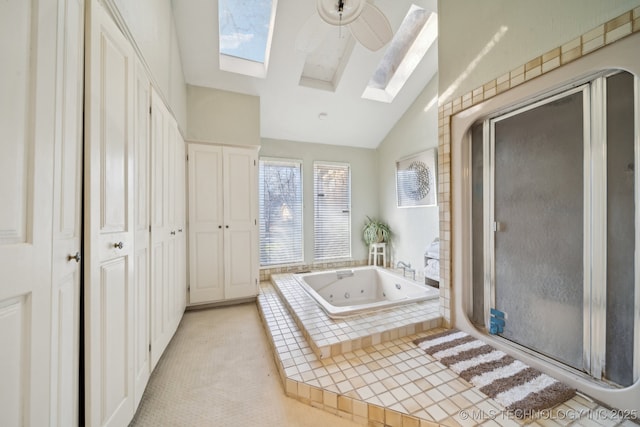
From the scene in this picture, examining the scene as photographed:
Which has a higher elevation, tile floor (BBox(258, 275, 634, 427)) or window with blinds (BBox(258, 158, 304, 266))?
window with blinds (BBox(258, 158, 304, 266))

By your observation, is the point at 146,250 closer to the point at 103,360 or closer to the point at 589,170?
the point at 103,360

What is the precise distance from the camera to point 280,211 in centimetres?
356

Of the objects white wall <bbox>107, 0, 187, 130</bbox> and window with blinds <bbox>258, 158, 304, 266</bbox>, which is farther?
window with blinds <bbox>258, 158, 304, 266</bbox>

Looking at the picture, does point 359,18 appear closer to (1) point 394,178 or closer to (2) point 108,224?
(2) point 108,224

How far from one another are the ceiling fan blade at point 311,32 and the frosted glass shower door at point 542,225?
1406 millimetres

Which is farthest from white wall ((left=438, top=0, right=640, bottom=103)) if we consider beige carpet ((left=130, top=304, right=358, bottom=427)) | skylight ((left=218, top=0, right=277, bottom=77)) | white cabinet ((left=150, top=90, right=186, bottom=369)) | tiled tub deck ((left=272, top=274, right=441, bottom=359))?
beige carpet ((left=130, top=304, right=358, bottom=427))

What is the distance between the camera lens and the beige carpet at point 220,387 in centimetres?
125

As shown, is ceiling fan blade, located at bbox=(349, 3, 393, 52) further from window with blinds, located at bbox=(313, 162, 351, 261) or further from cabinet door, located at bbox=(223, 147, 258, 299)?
window with blinds, located at bbox=(313, 162, 351, 261)

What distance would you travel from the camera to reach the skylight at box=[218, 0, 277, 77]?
2.28 metres

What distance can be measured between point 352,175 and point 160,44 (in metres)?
2.88

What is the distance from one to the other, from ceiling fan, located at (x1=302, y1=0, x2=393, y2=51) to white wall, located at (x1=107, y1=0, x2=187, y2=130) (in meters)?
1.02

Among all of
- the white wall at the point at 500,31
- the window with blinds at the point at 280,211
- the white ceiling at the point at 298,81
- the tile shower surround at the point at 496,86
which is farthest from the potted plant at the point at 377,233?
the white wall at the point at 500,31

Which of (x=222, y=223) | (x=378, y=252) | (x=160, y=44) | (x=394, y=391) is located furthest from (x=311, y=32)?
(x=378, y=252)

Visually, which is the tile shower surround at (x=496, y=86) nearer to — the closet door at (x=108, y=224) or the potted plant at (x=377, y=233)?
the potted plant at (x=377, y=233)
